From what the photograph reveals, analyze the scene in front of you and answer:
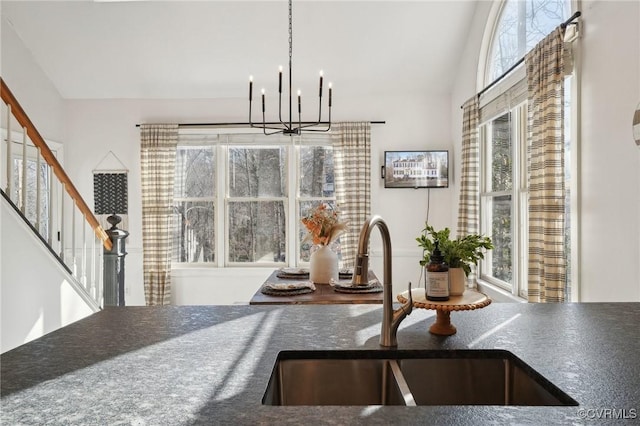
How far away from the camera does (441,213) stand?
5129 millimetres

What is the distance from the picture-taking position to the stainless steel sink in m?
1.14

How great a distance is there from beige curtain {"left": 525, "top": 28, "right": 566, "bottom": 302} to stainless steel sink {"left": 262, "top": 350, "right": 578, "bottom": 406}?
70.6 inches

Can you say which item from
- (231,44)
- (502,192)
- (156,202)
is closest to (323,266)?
(502,192)

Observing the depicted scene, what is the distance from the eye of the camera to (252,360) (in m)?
1.08

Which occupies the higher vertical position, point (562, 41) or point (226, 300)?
point (562, 41)

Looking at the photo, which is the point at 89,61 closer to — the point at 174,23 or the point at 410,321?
the point at 174,23

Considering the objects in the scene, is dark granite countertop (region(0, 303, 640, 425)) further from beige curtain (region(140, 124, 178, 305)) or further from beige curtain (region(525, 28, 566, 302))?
beige curtain (region(140, 124, 178, 305))

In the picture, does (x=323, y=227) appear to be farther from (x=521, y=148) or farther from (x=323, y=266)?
(x=521, y=148)

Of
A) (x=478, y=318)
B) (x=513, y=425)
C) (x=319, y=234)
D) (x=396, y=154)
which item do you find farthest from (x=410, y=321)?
(x=396, y=154)

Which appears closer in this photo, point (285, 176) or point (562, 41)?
point (562, 41)

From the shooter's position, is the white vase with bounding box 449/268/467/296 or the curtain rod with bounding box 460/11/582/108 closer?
the white vase with bounding box 449/268/467/296

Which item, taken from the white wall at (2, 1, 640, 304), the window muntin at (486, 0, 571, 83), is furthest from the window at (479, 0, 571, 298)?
the white wall at (2, 1, 640, 304)

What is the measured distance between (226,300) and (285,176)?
157 cm

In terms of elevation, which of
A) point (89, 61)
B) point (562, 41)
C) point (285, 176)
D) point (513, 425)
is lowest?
point (513, 425)
